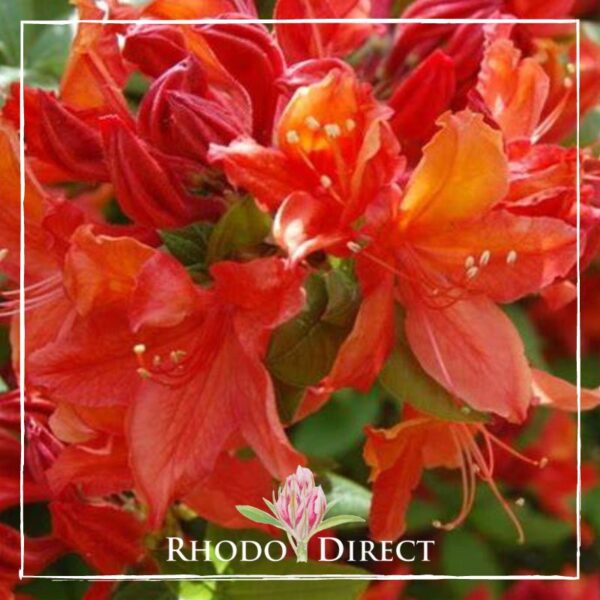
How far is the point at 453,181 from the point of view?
778 millimetres

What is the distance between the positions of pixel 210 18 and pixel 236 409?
0.68 ft

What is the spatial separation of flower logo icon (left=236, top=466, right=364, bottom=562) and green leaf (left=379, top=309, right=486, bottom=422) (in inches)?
3.1

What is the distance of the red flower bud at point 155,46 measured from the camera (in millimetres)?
807

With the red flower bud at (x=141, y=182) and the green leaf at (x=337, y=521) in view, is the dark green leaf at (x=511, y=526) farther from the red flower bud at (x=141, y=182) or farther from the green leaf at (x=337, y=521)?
the red flower bud at (x=141, y=182)

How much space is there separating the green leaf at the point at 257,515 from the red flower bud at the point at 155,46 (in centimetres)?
25

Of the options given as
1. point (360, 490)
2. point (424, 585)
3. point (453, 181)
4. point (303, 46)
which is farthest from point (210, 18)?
point (424, 585)

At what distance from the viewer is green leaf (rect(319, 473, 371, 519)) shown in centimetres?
94

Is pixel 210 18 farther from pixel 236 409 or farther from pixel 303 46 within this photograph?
pixel 236 409

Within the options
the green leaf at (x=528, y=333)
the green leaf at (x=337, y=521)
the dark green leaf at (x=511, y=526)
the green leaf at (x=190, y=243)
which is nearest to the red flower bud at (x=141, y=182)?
the green leaf at (x=190, y=243)

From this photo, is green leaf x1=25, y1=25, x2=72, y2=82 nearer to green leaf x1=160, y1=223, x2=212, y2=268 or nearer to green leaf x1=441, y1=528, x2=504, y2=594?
green leaf x1=160, y1=223, x2=212, y2=268

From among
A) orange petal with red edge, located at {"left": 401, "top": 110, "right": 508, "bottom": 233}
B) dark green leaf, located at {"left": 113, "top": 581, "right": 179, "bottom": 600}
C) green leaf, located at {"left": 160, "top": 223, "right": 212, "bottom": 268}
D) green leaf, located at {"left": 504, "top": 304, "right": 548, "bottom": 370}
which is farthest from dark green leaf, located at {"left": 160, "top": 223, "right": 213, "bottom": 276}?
green leaf, located at {"left": 504, "top": 304, "right": 548, "bottom": 370}

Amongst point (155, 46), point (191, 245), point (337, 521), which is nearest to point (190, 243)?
point (191, 245)

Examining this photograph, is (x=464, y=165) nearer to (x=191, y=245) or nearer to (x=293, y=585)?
(x=191, y=245)

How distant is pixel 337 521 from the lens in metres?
0.91
